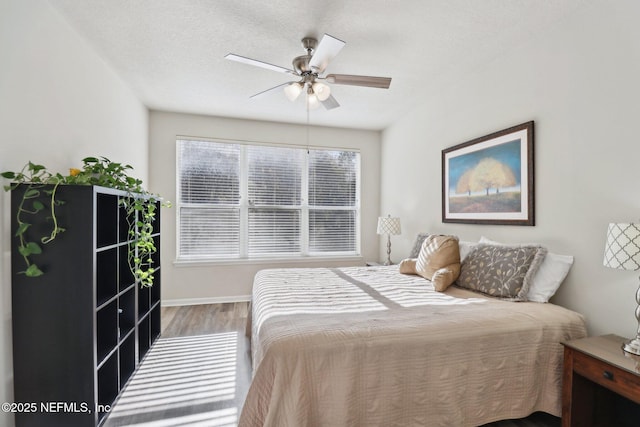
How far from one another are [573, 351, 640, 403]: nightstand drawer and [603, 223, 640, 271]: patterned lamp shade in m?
0.50

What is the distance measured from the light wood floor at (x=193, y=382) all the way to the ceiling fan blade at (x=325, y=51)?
7.84ft

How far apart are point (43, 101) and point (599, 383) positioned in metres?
3.53

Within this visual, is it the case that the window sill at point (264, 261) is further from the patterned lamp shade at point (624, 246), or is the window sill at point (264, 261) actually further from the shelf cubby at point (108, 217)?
the patterned lamp shade at point (624, 246)

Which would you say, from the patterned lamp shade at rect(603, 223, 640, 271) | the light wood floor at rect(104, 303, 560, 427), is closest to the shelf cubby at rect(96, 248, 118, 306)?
the light wood floor at rect(104, 303, 560, 427)

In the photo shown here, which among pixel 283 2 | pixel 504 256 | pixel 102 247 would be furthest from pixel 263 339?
pixel 283 2

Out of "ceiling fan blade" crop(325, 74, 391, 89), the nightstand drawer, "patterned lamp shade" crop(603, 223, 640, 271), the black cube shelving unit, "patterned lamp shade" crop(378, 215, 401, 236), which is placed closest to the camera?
the nightstand drawer

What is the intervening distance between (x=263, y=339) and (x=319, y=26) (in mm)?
2155

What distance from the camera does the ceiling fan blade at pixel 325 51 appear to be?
73.5 inches

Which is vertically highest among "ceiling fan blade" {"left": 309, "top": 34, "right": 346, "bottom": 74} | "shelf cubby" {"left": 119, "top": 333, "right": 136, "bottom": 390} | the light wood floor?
"ceiling fan blade" {"left": 309, "top": 34, "right": 346, "bottom": 74}

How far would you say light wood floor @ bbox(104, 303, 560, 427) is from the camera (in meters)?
1.84

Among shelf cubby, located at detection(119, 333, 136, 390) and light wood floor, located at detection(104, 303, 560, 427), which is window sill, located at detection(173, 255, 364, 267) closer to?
light wood floor, located at detection(104, 303, 560, 427)

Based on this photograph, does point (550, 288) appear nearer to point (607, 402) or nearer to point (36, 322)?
point (607, 402)

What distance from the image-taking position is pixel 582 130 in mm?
2043

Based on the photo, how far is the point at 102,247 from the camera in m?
1.83
